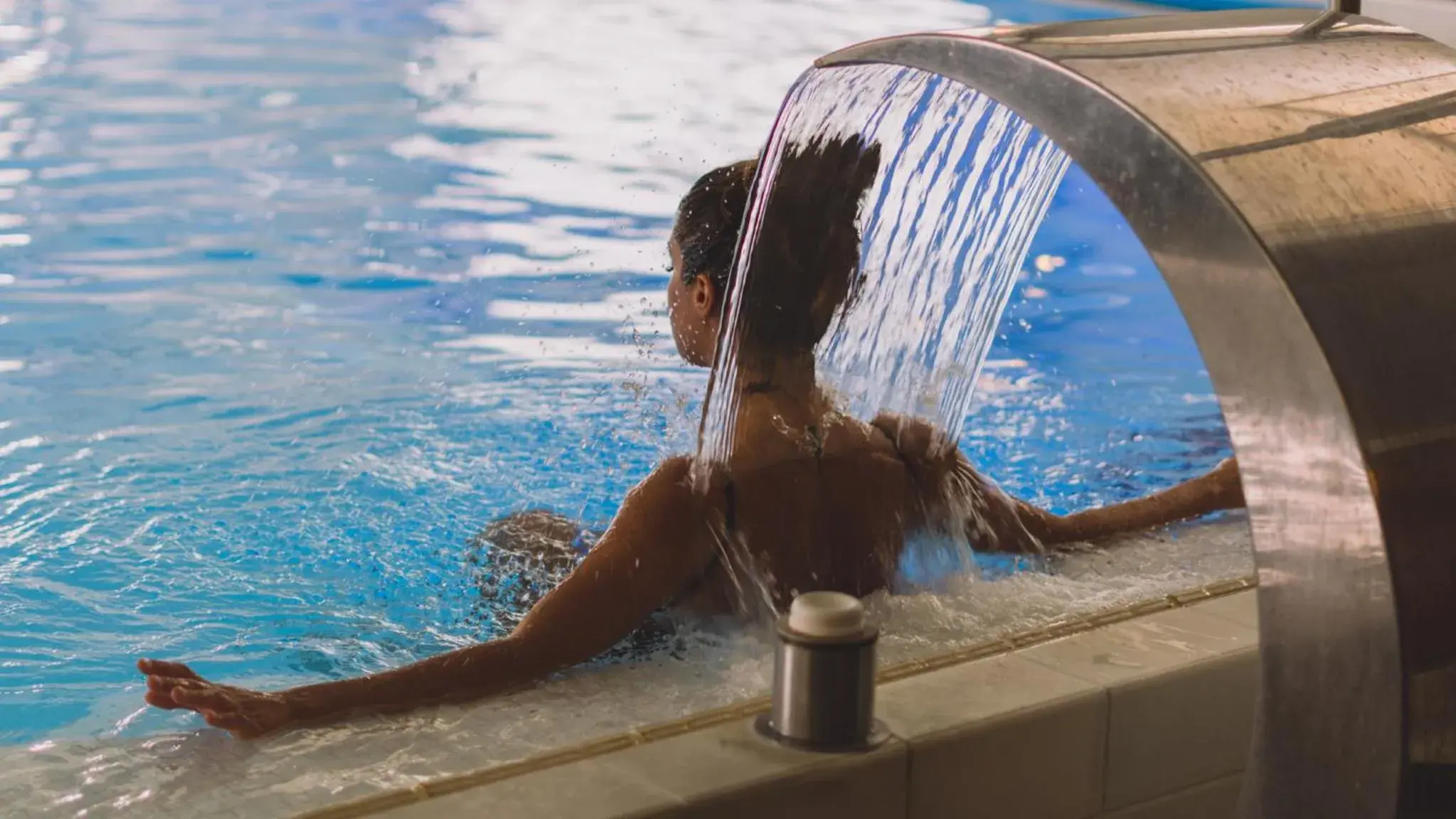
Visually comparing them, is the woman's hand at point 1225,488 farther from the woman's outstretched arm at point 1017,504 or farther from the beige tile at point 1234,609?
the beige tile at point 1234,609

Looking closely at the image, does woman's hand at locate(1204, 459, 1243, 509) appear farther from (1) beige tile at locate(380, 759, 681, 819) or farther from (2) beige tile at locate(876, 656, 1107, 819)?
(1) beige tile at locate(380, 759, 681, 819)

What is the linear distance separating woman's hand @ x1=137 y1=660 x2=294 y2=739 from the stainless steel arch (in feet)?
3.56

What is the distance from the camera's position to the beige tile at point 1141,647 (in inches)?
75.8

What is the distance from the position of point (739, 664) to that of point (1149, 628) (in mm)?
573

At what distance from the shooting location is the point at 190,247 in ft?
19.4

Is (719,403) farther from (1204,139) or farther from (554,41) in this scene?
(554,41)

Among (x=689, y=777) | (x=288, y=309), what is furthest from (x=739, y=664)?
(x=288, y=309)

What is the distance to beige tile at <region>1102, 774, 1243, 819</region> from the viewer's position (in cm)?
A: 196

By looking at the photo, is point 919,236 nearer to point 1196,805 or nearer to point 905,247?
point 905,247

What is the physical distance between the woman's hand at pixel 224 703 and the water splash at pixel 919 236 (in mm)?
701

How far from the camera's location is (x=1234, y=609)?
7.18 feet

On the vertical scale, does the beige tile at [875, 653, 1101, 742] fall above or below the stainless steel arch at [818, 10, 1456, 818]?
below

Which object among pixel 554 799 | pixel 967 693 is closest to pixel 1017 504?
pixel 967 693

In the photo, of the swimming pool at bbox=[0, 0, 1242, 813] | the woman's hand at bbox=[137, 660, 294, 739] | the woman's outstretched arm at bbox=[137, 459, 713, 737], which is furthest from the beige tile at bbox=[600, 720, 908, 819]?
the woman's hand at bbox=[137, 660, 294, 739]
